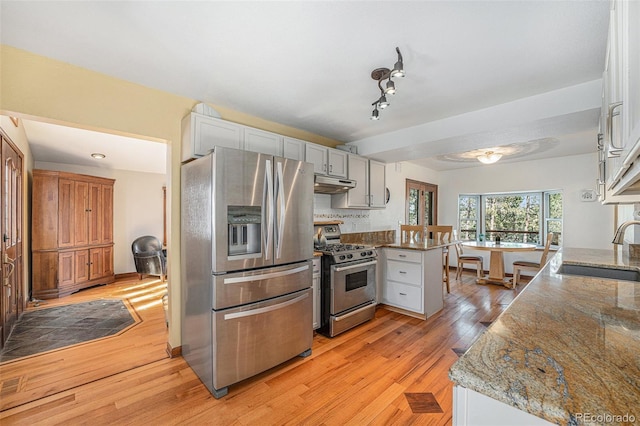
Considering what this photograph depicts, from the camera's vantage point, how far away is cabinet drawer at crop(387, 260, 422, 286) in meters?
3.52

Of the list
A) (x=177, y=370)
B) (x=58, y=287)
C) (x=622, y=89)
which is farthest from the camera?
(x=58, y=287)

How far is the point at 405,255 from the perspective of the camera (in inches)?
143

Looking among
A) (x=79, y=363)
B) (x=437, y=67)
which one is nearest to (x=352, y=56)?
(x=437, y=67)

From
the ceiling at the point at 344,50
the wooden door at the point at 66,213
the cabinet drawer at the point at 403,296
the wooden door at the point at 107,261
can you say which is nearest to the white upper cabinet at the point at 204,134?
the ceiling at the point at 344,50

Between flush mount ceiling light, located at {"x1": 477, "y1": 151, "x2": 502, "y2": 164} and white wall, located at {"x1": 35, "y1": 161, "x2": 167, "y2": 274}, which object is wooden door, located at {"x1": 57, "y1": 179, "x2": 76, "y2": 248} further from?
flush mount ceiling light, located at {"x1": 477, "y1": 151, "x2": 502, "y2": 164}

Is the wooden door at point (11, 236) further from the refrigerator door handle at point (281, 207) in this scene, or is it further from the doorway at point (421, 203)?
the doorway at point (421, 203)

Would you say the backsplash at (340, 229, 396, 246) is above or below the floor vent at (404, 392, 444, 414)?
above

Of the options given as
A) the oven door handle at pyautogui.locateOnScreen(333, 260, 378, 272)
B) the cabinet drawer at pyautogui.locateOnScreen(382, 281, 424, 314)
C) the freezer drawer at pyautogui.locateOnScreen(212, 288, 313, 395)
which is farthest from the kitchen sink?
the freezer drawer at pyautogui.locateOnScreen(212, 288, 313, 395)

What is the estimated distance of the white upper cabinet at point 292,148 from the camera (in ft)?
10.2

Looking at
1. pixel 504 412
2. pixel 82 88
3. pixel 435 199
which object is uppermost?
pixel 82 88

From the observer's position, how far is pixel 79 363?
2494 mm

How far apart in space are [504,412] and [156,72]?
278 cm

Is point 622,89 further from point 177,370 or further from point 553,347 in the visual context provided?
point 177,370

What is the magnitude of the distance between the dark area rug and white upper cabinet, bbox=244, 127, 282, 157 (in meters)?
2.62
